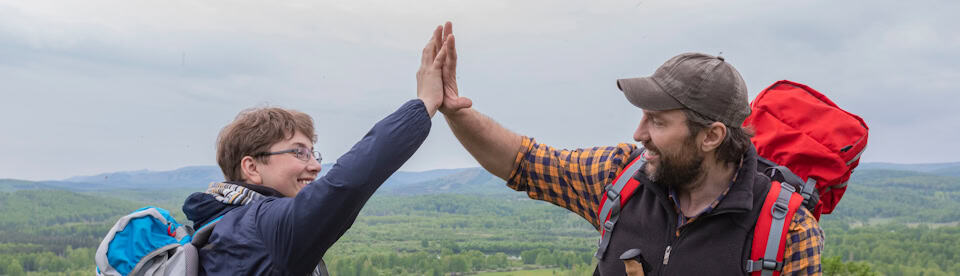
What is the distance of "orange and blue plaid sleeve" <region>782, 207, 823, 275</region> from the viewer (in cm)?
343

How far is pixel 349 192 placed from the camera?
2822 millimetres

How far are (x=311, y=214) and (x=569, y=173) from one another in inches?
88.6

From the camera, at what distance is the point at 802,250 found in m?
3.44

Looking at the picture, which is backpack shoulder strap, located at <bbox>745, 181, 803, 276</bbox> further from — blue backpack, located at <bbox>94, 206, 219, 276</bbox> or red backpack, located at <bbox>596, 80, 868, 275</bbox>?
blue backpack, located at <bbox>94, 206, 219, 276</bbox>

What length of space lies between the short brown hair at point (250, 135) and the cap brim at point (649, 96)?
6.54 feet

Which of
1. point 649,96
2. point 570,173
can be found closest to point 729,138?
point 649,96

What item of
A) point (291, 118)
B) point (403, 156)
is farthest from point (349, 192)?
point (291, 118)

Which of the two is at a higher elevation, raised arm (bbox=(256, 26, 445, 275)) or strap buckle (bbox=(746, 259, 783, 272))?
raised arm (bbox=(256, 26, 445, 275))

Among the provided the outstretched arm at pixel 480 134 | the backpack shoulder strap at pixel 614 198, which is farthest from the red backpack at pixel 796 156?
the outstretched arm at pixel 480 134

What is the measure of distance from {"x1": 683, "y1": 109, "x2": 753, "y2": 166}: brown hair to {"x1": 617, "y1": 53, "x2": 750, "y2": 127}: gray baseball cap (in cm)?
4

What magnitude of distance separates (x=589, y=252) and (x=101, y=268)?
137m

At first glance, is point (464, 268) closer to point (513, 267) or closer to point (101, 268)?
point (513, 267)

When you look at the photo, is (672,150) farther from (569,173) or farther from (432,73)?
(432,73)

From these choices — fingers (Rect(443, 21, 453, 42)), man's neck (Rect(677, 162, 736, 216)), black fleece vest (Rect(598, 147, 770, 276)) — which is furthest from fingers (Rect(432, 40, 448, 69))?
man's neck (Rect(677, 162, 736, 216))
